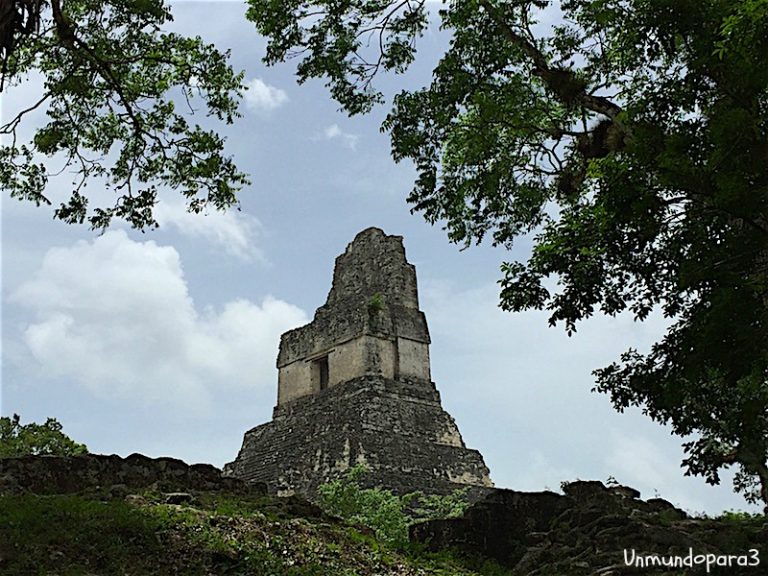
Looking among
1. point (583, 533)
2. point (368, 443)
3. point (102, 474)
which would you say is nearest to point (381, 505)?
point (368, 443)

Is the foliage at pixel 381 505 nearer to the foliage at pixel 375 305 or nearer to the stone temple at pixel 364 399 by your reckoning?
the stone temple at pixel 364 399

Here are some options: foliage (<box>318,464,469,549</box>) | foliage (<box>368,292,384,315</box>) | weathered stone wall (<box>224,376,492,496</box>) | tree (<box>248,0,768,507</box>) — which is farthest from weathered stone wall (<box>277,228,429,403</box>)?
tree (<box>248,0,768,507</box>)

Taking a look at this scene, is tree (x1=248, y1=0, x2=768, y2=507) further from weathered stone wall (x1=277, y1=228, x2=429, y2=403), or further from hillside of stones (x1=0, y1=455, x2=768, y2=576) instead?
weathered stone wall (x1=277, y1=228, x2=429, y2=403)

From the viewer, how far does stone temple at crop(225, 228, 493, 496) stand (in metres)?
17.0

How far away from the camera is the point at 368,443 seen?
55.5ft

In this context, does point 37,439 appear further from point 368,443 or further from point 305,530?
point 305,530

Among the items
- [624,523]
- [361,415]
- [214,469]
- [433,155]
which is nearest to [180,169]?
[433,155]

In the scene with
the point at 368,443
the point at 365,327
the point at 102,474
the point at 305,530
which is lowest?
the point at 305,530

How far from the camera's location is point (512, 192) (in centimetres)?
964

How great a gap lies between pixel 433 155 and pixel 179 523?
5.04m

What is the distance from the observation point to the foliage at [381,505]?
13.1 meters

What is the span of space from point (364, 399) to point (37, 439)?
22.0 ft

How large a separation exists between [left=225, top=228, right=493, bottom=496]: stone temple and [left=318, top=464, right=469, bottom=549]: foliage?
0.68 metres

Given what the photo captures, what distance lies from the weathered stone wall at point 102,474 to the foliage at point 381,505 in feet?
14.8
